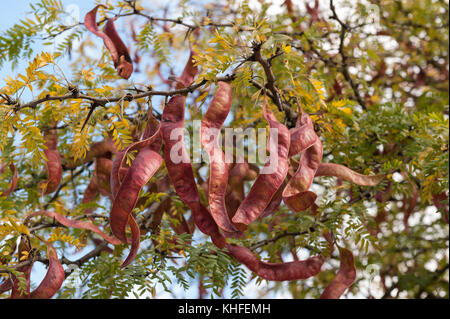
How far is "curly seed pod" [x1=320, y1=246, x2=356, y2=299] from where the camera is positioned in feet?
5.07

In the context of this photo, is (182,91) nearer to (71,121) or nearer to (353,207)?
(71,121)

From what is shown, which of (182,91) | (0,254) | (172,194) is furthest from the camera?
(172,194)

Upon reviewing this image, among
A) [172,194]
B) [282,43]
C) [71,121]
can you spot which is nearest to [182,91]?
[282,43]

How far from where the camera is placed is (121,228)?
114 centimetres

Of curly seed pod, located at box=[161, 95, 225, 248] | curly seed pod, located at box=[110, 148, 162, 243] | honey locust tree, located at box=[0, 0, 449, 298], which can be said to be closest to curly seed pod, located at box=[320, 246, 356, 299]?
honey locust tree, located at box=[0, 0, 449, 298]

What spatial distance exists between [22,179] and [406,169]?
1.52 meters

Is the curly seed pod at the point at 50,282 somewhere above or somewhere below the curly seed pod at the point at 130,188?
below

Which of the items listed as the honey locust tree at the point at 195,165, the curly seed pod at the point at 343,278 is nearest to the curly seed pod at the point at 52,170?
the honey locust tree at the point at 195,165

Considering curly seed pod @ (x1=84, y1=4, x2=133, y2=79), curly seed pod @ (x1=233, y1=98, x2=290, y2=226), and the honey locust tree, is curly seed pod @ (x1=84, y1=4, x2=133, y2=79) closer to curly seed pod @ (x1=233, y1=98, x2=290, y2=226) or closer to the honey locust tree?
the honey locust tree

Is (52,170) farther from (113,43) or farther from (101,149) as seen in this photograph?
(113,43)

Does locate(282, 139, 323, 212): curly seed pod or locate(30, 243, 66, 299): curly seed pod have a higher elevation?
locate(282, 139, 323, 212): curly seed pod

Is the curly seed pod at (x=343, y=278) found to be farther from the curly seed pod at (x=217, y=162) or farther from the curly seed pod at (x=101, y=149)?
the curly seed pod at (x=101, y=149)

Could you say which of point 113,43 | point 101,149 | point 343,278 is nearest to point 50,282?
point 101,149

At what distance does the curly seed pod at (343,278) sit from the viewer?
155cm
